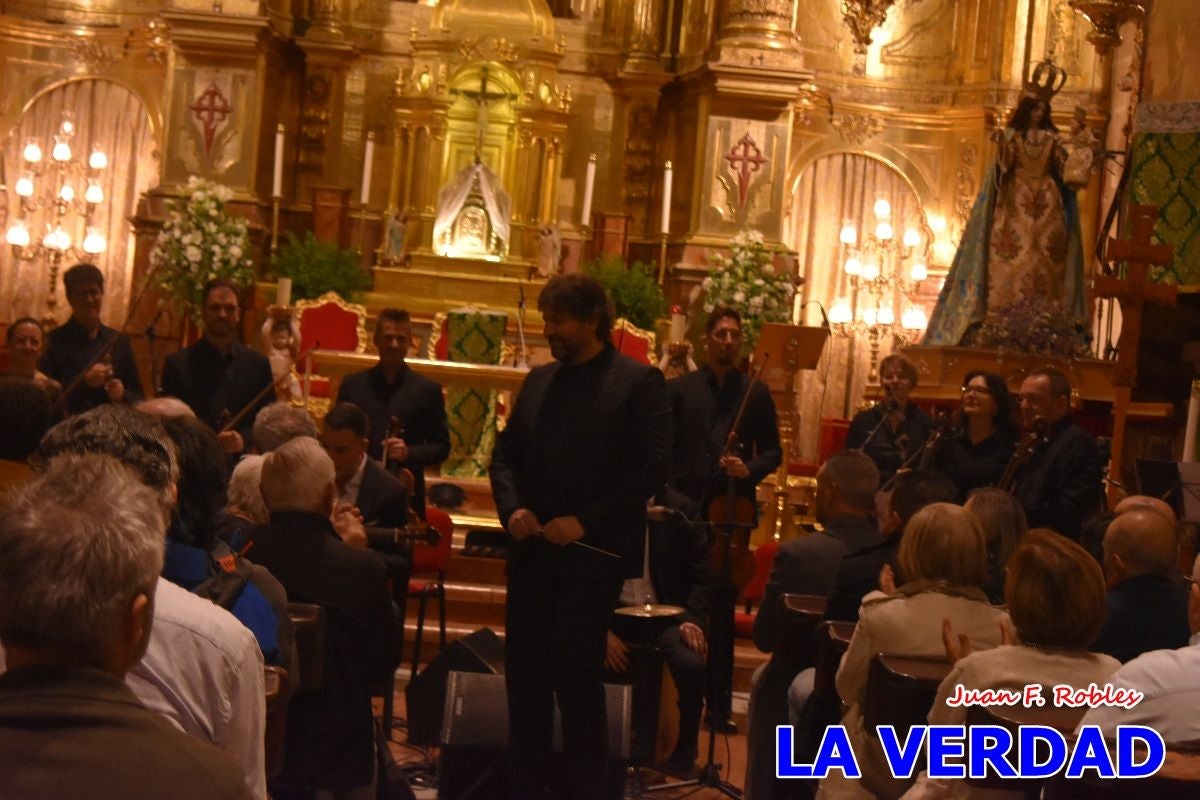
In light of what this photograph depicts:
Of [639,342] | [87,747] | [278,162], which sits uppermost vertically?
[278,162]

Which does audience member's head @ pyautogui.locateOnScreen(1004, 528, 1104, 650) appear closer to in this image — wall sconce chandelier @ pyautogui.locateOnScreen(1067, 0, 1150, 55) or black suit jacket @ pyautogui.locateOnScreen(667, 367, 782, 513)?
black suit jacket @ pyautogui.locateOnScreen(667, 367, 782, 513)

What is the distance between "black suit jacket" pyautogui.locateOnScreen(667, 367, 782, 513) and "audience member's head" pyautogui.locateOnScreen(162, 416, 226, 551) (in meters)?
3.86

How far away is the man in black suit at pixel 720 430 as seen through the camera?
23.4 feet

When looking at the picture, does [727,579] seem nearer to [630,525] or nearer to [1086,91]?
[630,525]

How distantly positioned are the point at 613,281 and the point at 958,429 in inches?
254

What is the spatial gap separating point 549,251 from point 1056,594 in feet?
33.8

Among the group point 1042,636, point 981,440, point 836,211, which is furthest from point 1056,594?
point 836,211

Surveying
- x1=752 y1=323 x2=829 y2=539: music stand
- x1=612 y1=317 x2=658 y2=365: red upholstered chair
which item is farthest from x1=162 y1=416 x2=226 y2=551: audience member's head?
x1=612 y1=317 x2=658 y2=365: red upholstered chair

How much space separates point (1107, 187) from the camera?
14.7m

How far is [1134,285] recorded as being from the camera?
843 cm

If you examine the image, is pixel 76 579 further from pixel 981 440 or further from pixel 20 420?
pixel 981 440

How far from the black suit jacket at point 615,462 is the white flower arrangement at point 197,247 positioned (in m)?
8.50

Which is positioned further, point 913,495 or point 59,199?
point 59,199

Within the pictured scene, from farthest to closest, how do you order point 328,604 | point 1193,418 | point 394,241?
1. point 394,241
2. point 1193,418
3. point 328,604
